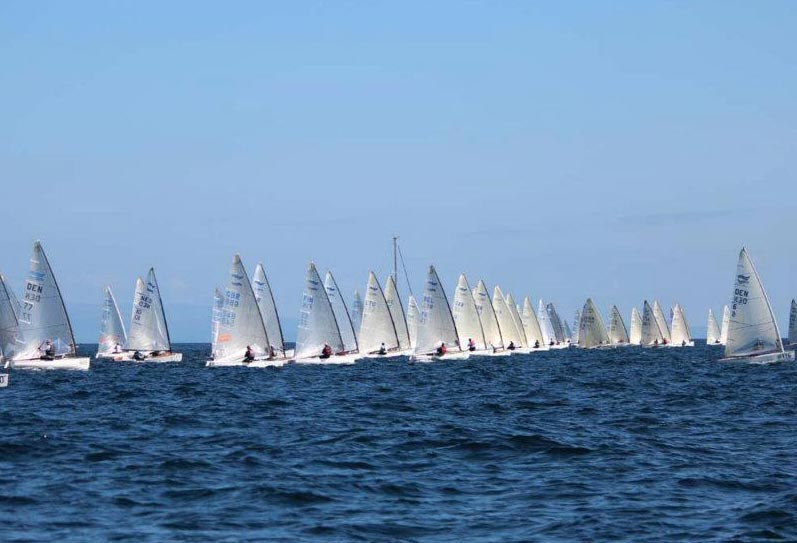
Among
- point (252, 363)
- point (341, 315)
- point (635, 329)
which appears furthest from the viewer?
point (635, 329)

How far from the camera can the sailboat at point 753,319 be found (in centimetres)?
6481

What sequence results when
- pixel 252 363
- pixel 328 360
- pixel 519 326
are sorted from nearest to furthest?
pixel 252 363 → pixel 328 360 → pixel 519 326

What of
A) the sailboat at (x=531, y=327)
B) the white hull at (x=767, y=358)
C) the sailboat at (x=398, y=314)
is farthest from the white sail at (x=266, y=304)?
the sailboat at (x=531, y=327)

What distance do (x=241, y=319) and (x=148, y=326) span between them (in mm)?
16747

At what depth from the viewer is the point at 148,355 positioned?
8806 cm

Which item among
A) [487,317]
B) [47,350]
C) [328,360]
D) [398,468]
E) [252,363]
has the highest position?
[487,317]

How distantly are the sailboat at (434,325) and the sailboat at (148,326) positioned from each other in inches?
766

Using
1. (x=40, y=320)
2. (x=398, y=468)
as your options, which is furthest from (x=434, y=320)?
(x=398, y=468)

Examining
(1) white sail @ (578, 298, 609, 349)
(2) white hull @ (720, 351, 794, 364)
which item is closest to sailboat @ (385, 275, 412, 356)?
(2) white hull @ (720, 351, 794, 364)

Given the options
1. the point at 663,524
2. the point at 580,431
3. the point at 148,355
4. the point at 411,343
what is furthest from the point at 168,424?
the point at 411,343

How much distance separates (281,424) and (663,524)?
16837 millimetres

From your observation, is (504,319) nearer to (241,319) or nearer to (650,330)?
(650,330)

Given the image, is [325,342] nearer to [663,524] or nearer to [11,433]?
[11,433]

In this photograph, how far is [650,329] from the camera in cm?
15912
